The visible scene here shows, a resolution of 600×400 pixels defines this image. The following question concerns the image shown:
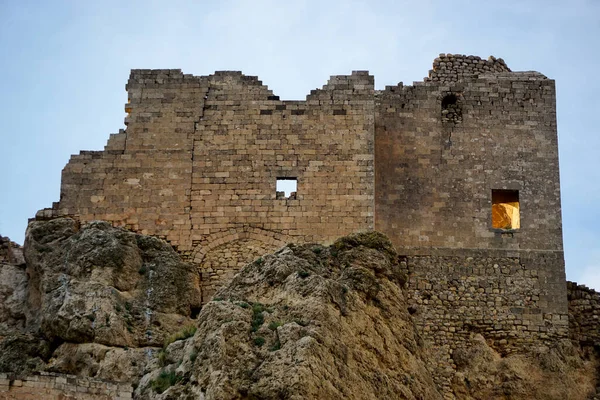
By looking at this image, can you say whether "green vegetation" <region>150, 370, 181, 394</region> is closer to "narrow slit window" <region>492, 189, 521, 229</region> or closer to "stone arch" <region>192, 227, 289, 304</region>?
"stone arch" <region>192, 227, 289, 304</region>

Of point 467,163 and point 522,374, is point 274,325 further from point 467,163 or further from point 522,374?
point 467,163

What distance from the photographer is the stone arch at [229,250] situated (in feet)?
73.6

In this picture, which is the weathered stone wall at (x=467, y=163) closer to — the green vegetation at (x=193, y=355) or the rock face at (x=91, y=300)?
the rock face at (x=91, y=300)

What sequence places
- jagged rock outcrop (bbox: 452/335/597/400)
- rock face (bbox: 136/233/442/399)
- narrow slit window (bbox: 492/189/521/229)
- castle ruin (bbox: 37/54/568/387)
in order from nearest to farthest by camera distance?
rock face (bbox: 136/233/442/399) < jagged rock outcrop (bbox: 452/335/597/400) < castle ruin (bbox: 37/54/568/387) < narrow slit window (bbox: 492/189/521/229)

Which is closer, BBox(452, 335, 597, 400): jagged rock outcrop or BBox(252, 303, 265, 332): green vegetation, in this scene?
BBox(252, 303, 265, 332): green vegetation

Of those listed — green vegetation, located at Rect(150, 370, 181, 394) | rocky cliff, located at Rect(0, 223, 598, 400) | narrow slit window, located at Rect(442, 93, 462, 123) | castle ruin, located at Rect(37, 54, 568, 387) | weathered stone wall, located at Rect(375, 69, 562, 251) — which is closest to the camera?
rocky cliff, located at Rect(0, 223, 598, 400)

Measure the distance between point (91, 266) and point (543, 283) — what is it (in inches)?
339

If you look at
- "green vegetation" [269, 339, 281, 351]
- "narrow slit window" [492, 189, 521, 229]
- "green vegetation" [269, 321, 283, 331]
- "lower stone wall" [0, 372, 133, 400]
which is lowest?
"lower stone wall" [0, 372, 133, 400]

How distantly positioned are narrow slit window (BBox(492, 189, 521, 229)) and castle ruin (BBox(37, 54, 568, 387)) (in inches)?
1.9

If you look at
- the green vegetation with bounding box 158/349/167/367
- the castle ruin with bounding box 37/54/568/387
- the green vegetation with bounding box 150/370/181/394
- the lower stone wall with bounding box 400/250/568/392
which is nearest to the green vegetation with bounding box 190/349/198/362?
the green vegetation with bounding box 150/370/181/394

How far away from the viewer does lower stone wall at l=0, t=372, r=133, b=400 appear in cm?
1775

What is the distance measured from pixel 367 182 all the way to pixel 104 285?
5404 millimetres

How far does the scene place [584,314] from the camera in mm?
23234

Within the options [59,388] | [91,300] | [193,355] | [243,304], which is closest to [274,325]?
[243,304]
